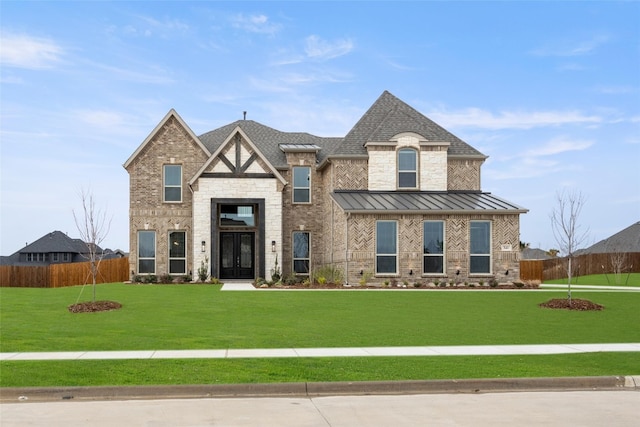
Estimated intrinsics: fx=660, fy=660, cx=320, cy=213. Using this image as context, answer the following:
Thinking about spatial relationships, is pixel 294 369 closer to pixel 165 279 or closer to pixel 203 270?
pixel 203 270

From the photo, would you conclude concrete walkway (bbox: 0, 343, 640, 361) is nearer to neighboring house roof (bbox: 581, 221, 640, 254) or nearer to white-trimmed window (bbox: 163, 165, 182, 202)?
white-trimmed window (bbox: 163, 165, 182, 202)

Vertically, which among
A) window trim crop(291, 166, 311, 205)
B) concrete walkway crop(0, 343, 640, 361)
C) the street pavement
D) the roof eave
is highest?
window trim crop(291, 166, 311, 205)

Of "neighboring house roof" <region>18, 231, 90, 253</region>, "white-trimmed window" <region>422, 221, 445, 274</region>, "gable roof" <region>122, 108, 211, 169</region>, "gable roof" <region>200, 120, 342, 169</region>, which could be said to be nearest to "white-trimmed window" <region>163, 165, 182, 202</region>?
"gable roof" <region>122, 108, 211, 169</region>

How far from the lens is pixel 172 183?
37594mm

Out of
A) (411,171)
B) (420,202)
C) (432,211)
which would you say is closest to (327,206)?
(411,171)

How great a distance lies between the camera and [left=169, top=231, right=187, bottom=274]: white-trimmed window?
37.1 m

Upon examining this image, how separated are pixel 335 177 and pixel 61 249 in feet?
120

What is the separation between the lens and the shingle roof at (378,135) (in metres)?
36.7

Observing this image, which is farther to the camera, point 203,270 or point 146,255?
point 146,255

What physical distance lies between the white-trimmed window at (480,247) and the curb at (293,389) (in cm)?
2255

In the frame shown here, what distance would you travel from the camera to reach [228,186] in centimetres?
3600

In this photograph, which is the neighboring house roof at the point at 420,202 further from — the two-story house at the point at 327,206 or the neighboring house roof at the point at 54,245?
the neighboring house roof at the point at 54,245

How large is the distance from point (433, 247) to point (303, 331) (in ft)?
58.1

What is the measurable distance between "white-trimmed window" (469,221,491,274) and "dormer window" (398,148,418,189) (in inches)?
180
